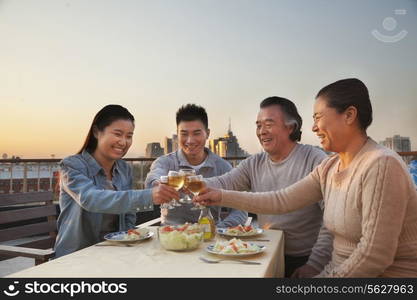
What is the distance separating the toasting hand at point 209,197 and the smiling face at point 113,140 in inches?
25.0

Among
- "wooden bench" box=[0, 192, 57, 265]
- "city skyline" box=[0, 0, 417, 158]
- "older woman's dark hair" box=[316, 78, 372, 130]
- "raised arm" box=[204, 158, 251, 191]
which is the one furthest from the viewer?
"city skyline" box=[0, 0, 417, 158]

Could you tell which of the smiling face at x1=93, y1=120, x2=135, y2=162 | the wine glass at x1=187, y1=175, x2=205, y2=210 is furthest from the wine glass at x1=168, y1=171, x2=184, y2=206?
the smiling face at x1=93, y1=120, x2=135, y2=162

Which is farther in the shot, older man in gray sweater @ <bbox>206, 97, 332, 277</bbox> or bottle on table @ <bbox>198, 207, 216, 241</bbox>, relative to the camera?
older man in gray sweater @ <bbox>206, 97, 332, 277</bbox>

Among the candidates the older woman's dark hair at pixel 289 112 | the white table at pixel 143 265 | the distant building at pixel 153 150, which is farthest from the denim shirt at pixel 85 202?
the distant building at pixel 153 150

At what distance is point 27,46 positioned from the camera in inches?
320

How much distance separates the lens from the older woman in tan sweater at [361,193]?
1.36 meters

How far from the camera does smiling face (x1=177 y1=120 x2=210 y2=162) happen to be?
275 centimetres

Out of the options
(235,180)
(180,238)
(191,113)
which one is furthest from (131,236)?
(191,113)

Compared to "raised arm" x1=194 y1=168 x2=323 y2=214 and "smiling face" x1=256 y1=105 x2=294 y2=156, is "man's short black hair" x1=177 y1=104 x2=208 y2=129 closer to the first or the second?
"smiling face" x1=256 y1=105 x2=294 y2=156

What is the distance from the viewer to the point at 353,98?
1.57 meters

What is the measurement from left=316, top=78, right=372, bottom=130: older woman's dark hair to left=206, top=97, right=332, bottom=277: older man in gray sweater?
2.35 ft

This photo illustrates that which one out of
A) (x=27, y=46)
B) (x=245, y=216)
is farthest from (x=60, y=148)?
(x=245, y=216)

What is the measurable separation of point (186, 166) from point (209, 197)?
784mm

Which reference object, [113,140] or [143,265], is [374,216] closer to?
[143,265]
